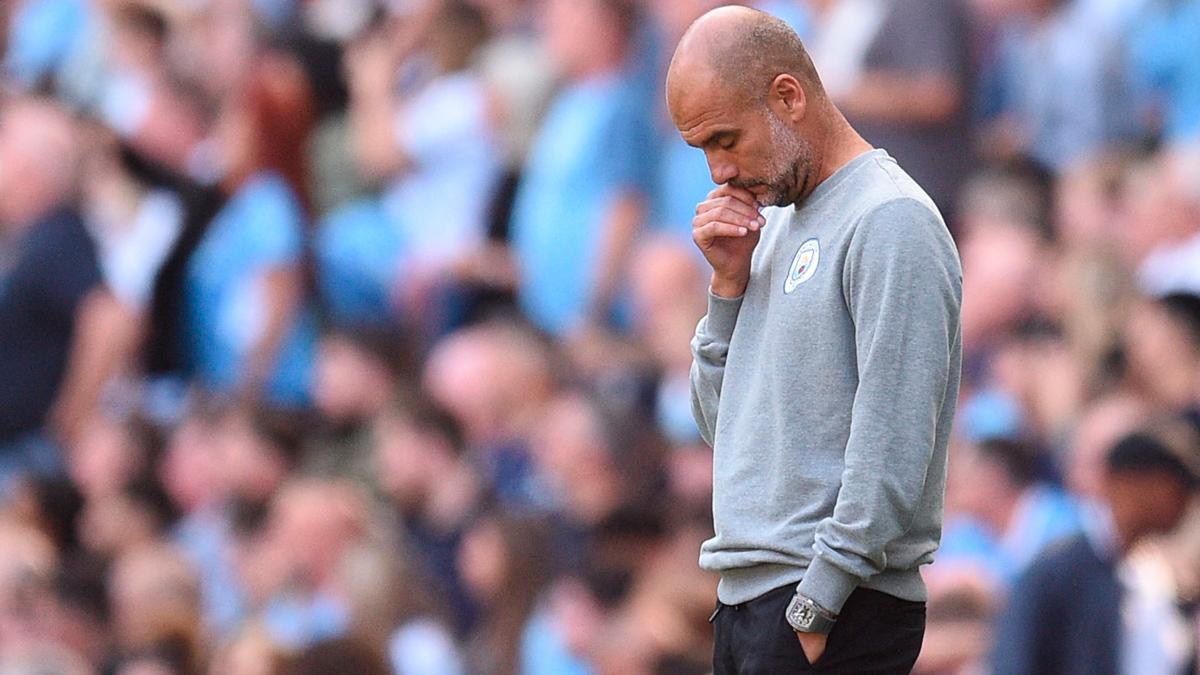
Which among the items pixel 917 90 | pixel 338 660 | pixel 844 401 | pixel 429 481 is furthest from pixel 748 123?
pixel 429 481

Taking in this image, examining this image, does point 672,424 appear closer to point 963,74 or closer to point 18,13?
point 963,74

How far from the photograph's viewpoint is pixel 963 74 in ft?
26.1

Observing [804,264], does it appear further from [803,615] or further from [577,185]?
[577,185]

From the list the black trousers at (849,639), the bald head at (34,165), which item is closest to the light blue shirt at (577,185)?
the bald head at (34,165)

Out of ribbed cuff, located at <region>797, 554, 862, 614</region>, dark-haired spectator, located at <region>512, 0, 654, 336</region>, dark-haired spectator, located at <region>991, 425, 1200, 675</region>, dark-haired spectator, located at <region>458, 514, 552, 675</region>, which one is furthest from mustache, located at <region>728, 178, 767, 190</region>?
dark-haired spectator, located at <region>512, 0, 654, 336</region>

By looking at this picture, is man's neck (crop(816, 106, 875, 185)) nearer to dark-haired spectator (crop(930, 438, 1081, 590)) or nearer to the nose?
the nose

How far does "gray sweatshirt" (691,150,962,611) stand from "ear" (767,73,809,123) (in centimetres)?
11

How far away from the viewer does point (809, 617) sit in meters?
2.82

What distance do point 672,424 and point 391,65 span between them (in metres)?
3.29

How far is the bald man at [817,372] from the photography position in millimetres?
2801

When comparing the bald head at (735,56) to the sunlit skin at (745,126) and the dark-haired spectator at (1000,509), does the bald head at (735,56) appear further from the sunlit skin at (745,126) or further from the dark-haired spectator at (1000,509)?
the dark-haired spectator at (1000,509)

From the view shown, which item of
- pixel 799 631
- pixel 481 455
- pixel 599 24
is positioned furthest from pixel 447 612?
pixel 799 631

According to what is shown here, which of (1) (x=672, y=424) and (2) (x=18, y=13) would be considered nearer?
(1) (x=672, y=424)

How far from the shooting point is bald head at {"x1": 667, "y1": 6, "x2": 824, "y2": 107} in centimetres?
289
